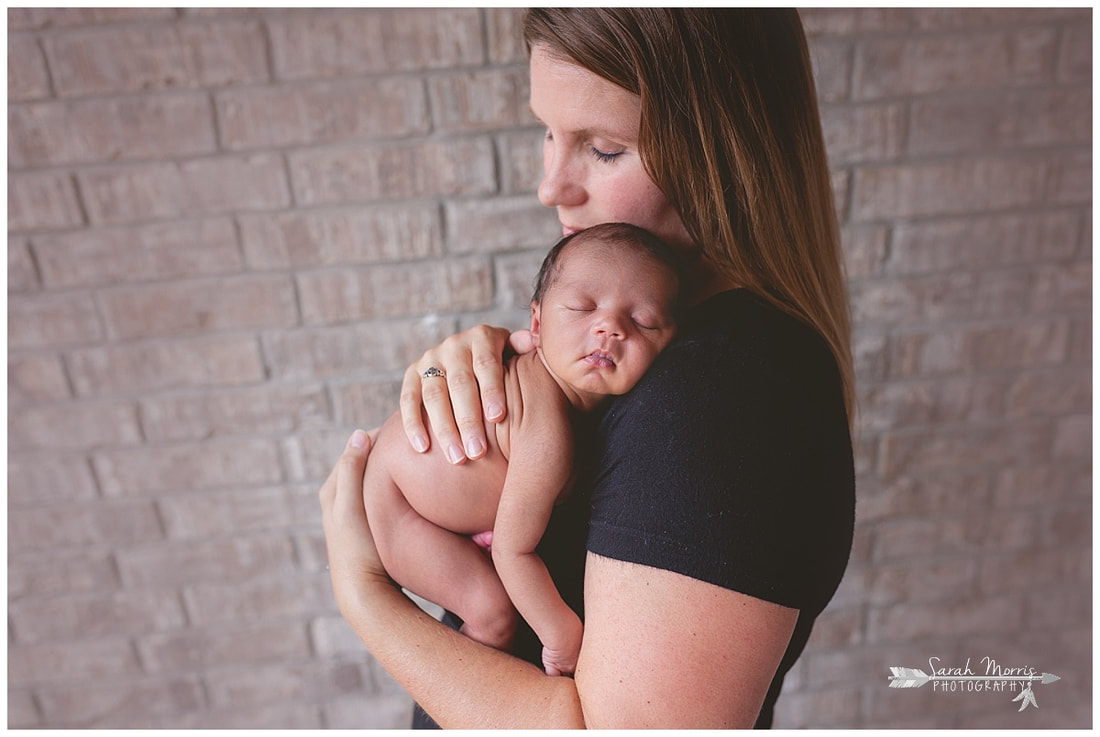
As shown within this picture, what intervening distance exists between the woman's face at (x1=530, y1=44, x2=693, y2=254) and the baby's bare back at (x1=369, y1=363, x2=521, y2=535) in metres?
0.15

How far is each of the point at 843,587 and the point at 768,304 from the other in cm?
86

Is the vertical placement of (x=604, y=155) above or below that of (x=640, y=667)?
above

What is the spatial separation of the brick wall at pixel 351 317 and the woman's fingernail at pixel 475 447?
493mm

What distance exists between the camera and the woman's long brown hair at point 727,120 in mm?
541

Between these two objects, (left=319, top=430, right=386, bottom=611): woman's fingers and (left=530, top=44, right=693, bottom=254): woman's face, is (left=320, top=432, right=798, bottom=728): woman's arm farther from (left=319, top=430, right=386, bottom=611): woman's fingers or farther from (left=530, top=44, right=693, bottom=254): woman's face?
(left=530, top=44, right=693, bottom=254): woman's face

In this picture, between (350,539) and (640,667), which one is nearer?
(640,667)

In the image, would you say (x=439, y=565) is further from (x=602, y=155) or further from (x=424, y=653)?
(x=602, y=155)

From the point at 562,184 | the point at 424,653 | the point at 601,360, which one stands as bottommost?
the point at 424,653

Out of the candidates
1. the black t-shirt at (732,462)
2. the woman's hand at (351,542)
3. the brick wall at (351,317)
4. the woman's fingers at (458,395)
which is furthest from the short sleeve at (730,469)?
the brick wall at (351,317)

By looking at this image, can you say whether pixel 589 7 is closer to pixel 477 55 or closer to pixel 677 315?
pixel 677 315

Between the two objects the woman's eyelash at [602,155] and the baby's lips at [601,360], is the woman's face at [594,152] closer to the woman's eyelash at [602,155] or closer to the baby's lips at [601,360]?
the woman's eyelash at [602,155]

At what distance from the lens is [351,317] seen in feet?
3.44

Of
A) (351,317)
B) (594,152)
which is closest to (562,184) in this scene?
(594,152)

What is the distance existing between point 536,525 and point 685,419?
0.49 ft
